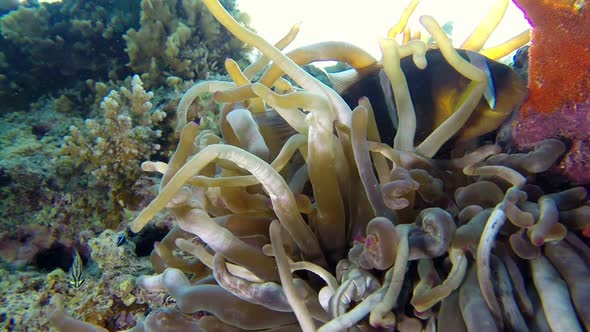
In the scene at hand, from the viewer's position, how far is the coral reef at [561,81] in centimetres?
112

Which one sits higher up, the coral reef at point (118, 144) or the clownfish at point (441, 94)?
the clownfish at point (441, 94)

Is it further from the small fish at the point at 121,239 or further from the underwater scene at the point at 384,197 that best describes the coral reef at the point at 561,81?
the small fish at the point at 121,239

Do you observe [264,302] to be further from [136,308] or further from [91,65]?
[91,65]

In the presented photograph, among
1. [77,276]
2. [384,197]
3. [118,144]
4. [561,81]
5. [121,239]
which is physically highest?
[561,81]

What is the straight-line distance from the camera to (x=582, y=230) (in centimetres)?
99

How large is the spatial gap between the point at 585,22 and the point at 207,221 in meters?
1.20

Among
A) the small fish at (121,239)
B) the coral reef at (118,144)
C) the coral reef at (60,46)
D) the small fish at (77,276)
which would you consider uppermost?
the coral reef at (60,46)

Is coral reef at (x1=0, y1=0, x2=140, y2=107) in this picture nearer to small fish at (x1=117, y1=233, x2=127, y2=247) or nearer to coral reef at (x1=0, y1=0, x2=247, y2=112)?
coral reef at (x1=0, y1=0, x2=247, y2=112)

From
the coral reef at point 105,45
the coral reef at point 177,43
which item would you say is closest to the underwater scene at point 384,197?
the coral reef at point 177,43

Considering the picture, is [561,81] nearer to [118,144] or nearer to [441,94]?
[441,94]

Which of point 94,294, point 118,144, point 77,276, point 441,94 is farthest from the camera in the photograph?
point 118,144

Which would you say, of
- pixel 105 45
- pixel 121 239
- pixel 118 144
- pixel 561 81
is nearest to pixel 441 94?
pixel 561 81

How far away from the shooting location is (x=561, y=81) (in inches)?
45.9

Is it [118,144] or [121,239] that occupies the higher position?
[118,144]
